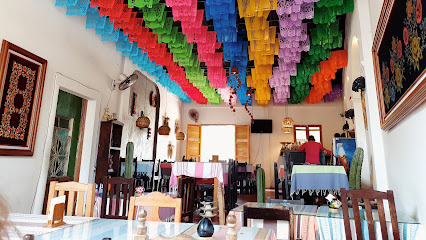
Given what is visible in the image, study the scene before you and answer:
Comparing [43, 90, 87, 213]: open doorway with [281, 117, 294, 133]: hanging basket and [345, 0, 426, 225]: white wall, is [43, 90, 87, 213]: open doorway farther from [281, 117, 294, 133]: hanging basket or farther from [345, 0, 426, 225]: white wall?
[281, 117, 294, 133]: hanging basket

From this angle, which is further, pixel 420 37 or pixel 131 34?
pixel 131 34

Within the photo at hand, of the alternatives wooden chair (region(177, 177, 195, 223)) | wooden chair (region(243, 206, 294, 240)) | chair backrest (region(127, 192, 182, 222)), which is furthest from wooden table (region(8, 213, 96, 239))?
wooden chair (region(177, 177, 195, 223))

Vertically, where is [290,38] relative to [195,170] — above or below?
above

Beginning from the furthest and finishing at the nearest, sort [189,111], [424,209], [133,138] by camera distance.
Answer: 1. [189,111]
2. [133,138]
3. [424,209]

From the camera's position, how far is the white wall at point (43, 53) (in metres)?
3.57

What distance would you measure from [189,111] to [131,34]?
725 centimetres

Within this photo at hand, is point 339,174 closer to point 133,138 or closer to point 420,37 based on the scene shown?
point 420,37

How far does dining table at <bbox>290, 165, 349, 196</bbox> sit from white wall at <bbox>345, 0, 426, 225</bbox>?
46 centimetres

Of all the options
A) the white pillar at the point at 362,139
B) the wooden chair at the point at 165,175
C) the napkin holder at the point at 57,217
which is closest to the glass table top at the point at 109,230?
the napkin holder at the point at 57,217

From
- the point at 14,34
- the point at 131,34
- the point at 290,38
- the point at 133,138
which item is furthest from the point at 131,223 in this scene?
the point at 133,138

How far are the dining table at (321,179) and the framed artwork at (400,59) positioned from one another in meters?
1.04

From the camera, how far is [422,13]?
1.64 m

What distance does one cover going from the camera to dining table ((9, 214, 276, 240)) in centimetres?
142

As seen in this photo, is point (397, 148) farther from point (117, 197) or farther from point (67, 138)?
point (67, 138)
